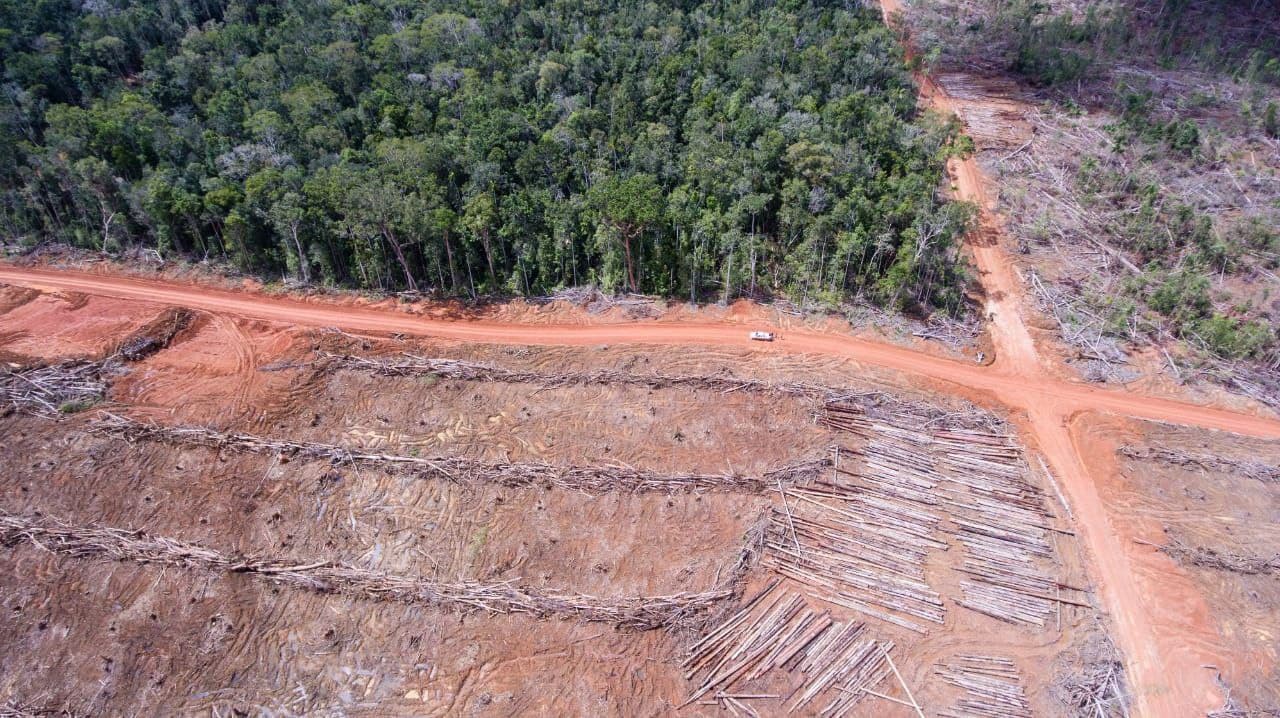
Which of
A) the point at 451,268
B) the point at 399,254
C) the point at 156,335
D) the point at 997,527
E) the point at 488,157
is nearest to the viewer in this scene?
the point at 997,527

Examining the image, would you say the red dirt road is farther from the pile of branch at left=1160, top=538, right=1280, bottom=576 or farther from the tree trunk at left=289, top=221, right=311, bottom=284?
the tree trunk at left=289, top=221, right=311, bottom=284

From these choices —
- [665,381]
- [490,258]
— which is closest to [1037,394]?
[665,381]

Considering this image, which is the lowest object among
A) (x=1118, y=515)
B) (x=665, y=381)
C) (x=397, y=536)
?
(x=1118, y=515)

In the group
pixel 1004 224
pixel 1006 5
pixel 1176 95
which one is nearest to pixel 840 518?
pixel 1004 224

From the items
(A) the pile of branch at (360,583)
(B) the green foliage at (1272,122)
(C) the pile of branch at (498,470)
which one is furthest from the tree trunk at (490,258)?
(B) the green foliage at (1272,122)

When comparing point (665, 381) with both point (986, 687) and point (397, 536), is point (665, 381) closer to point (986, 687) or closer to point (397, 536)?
point (397, 536)

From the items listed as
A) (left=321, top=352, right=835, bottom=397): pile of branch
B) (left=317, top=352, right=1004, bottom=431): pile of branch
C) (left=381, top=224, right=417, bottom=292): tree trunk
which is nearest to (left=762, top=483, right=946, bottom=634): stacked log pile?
(left=317, top=352, right=1004, bottom=431): pile of branch
